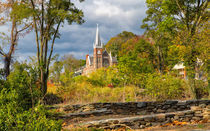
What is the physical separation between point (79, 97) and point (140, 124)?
5.91m

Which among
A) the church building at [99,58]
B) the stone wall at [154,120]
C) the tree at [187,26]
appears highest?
the church building at [99,58]

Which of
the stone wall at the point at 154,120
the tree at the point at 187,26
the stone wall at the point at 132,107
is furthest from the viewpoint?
the tree at the point at 187,26

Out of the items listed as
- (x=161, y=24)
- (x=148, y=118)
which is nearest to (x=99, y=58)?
(x=161, y=24)

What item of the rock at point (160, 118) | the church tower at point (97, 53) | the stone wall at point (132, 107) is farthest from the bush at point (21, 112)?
the church tower at point (97, 53)

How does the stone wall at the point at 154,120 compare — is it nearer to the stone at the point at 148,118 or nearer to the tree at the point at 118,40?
the stone at the point at 148,118

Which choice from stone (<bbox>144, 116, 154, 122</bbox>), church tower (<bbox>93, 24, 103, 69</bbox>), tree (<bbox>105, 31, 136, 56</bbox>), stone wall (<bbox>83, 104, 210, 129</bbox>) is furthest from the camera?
church tower (<bbox>93, 24, 103, 69</bbox>)

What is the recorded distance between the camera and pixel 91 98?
36.2 ft

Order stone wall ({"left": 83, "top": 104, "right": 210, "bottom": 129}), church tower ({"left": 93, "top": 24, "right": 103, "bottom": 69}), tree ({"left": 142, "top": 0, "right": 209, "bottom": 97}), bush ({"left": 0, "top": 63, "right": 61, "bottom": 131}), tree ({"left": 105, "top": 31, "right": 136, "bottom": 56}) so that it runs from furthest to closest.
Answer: church tower ({"left": 93, "top": 24, "right": 103, "bottom": 69})
tree ({"left": 105, "top": 31, "right": 136, "bottom": 56})
tree ({"left": 142, "top": 0, "right": 209, "bottom": 97})
stone wall ({"left": 83, "top": 104, "right": 210, "bottom": 129})
bush ({"left": 0, "top": 63, "right": 61, "bottom": 131})

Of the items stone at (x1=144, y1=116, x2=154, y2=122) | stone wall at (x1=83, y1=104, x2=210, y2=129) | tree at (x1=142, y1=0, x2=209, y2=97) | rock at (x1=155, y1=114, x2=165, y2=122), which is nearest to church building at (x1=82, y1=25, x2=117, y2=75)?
tree at (x1=142, y1=0, x2=209, y2=97)

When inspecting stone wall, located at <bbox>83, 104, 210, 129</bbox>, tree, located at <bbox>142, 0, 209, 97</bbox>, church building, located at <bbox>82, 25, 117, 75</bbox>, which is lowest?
stone wall, located at <bbox>83, 104, 210, 129</bbox>

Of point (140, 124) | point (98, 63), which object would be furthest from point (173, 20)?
point (98, 63)

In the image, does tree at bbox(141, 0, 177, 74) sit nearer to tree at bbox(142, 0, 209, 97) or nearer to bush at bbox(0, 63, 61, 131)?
tree at bbox(142, 0, 209, 97)

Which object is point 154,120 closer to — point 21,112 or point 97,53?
point 21,112

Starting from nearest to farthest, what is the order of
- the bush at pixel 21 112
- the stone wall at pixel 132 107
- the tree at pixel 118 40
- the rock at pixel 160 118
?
the bush at pixel 21 112, the rock at pixel 160 118, the stone wall at pixel 132 107, the tree at pixel 118 40
